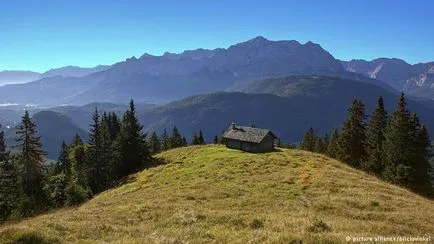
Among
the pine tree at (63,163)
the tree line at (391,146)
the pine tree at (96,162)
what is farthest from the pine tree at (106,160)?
the tree line at (391,146)

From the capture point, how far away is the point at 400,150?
209 ft

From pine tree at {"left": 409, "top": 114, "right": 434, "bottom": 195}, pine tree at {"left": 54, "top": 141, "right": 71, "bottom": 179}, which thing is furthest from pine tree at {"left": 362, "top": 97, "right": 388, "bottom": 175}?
pine tree at {"left": 54, "top": 141, "right": 71, "bottom": 179}

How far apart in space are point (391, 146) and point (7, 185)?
6191 centimetres

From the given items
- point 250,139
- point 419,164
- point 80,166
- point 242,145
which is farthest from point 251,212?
point 80,166

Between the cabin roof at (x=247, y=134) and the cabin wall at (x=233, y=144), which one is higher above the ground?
the cabin roof at (x=247, y=134)

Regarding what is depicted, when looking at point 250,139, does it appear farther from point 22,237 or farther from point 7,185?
point 22,237

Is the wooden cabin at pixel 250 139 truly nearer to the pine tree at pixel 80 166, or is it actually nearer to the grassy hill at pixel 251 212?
the grassy hill at pixel 251 212

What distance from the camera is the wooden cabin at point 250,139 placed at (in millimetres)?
85750

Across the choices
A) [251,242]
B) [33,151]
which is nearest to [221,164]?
[33,151]

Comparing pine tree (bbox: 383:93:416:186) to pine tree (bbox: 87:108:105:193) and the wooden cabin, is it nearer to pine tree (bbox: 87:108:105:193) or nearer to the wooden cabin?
the wooden cabin

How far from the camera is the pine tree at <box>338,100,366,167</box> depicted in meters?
77.7

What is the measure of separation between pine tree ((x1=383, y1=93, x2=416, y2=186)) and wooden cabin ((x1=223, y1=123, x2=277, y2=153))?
85.0 feet

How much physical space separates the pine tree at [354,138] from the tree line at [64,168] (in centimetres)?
3948

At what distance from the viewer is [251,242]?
17281mm
